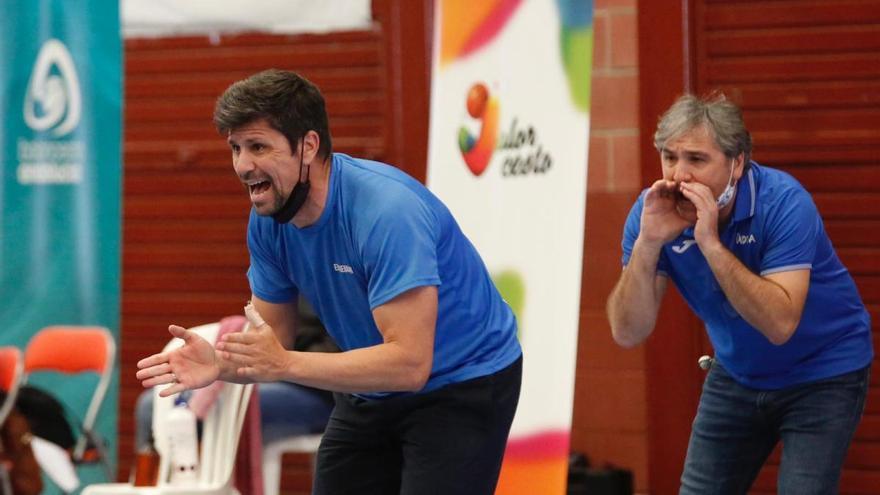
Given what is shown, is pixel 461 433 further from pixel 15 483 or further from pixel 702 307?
pixel 15 483

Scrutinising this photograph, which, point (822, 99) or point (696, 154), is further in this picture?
point (822, 99)

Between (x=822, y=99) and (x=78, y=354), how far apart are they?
3.22 metres

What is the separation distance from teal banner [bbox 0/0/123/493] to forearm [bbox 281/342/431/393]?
10.8ft

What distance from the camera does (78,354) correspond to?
5824mm

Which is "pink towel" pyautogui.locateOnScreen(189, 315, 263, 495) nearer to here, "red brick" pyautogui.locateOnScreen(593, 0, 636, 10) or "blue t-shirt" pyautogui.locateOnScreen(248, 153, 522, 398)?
"blue t-shirt" pyautogui.locateOnScreen(248, 153, 522, 398)

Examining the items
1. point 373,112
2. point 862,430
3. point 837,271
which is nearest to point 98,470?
point 373,112

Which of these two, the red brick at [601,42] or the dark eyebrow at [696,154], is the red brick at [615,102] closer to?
the red brick at [601,42]

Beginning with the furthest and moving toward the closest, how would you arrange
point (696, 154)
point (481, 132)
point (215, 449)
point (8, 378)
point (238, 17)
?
point (238, 17)
point (8, 378)
point (481, 132)
point (215, 449)
point (696, 154)

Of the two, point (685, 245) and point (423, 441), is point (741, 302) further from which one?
point (423, 441)

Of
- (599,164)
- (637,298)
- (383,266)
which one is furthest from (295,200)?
(599,164)

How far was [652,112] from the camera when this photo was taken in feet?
16.9

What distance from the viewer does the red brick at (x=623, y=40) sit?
5266mm

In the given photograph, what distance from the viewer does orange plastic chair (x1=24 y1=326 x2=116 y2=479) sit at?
5.79m

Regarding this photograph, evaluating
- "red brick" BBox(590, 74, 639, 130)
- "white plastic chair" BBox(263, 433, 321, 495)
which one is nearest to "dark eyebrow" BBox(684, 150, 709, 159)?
"red brick" BBox(590, 74, 639, 130)
